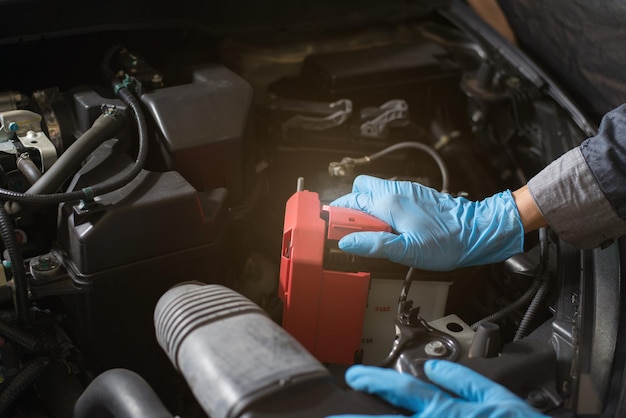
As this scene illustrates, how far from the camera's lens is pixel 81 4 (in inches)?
65.6

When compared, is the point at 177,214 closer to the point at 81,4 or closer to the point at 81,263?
the point at 81,263

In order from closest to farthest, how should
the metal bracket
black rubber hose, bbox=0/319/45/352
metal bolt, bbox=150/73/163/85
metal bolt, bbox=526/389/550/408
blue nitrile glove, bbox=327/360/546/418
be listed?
blue nitrile glove, bbox=327/360/546/418, metal bolt, bbox=526/389/550/408, black rubber hose, bbox=0/319/45/352, metal bolt, bbox=150/73/163/85, the metal bracket

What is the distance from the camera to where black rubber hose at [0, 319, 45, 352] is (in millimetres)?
1295

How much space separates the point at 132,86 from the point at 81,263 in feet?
1.57

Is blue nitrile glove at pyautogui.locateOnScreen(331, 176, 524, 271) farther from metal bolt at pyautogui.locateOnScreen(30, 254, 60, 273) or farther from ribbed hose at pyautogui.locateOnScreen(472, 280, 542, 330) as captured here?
metal bolt at pyautogui.locateOnScreen(30, 254, 60, 273)

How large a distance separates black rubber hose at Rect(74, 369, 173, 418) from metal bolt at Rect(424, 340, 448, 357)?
1.45 ft

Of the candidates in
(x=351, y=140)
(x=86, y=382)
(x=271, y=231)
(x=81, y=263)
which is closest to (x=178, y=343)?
(x=81, y=263)

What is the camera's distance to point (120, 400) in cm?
113

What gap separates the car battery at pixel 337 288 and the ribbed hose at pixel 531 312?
17 cm

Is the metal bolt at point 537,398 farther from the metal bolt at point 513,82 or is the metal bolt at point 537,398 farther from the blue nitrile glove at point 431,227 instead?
the metal bolt at point 513,82

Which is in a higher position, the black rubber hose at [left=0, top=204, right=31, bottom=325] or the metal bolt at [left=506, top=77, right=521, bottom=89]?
the metal bolt at [left=506, top=77, right=521, bottom=89]

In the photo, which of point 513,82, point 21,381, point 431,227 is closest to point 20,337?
point 21,381

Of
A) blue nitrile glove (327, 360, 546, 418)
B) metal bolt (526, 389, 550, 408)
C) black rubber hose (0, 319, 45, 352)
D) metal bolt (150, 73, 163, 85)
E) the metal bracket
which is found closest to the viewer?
blue nitrile glove (327, 360, 546, 418)

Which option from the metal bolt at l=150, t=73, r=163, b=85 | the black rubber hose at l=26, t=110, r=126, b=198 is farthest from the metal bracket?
the black rubber hose at l=26, t=110, r=126, b=198
